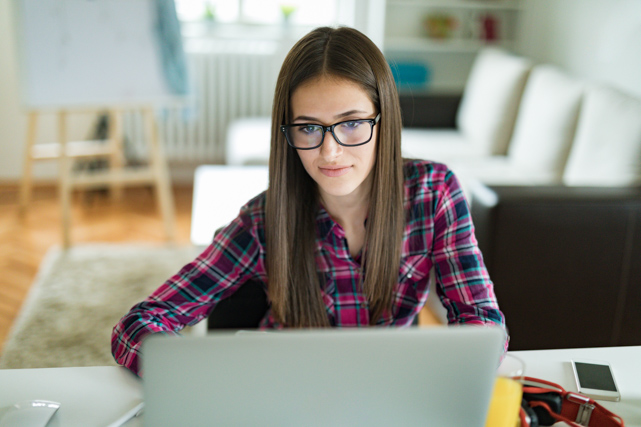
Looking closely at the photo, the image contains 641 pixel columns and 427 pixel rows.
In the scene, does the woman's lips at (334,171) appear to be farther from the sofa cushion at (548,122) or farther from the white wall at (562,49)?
the white wall at (562,49)

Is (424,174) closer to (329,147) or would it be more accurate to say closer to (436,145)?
(329,147)

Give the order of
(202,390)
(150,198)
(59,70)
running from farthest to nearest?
1. (150,198)
2. (59,70)
3. (202,390)

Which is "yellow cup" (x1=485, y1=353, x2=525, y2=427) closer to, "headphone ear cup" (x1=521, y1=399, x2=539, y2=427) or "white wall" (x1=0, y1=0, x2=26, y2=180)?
"headphone ear cup" (x1=521, y1=399, x2=539, y2=427)

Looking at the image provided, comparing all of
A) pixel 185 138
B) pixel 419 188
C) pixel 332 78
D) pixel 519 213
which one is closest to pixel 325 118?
pixel 332 78

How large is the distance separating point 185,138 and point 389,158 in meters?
3.12

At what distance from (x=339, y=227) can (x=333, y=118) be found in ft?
0.72

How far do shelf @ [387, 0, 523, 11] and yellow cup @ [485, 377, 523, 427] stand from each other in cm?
343

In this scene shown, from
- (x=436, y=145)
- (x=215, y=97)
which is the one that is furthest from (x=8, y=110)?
(x=436, y=145)

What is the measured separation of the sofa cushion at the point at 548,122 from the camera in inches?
106

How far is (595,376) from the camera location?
0.91 metres

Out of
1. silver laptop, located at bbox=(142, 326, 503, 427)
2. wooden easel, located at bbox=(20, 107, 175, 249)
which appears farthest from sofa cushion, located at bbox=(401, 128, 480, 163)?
silver laptop, located at bbox=(142, 326, 503, 427)

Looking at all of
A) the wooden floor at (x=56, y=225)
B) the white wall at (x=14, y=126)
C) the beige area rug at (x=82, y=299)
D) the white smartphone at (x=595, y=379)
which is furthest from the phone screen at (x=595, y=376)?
the white wall at (x=14, y=126)

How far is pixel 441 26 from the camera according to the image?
156 inches

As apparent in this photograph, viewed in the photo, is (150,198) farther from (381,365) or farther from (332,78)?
(381,365)
